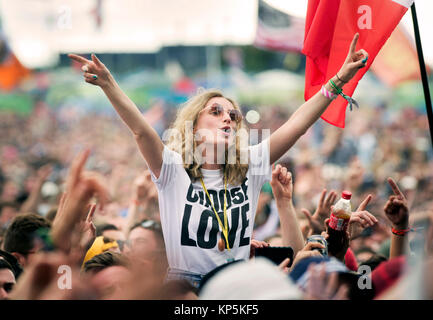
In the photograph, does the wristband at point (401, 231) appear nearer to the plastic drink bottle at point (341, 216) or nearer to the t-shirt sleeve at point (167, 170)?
the plastic drink bottle at point (341, 216)

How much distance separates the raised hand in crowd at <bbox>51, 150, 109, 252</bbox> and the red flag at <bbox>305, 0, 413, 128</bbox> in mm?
1634

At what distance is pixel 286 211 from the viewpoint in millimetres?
2641

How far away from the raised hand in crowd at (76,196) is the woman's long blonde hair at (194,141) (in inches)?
26.7

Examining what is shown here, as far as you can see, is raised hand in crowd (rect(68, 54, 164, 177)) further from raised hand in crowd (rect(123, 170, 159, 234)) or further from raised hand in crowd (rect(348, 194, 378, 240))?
raised hand in crowd (rect(123, 170, 159, 234))

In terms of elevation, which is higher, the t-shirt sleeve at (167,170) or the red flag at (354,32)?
the red flag at (354,32)

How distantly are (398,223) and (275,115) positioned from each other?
42.5 ft

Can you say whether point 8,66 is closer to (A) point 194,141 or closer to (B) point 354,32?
(A) point 194,141

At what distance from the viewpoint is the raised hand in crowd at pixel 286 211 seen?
264cm

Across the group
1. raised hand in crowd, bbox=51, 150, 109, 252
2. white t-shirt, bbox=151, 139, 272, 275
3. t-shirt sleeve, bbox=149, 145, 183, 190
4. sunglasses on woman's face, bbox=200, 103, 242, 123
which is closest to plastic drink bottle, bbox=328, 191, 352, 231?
white t-shirt, bbox=151, 139, 272, 275

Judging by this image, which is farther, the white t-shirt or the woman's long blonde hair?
the woman's long blonde hair

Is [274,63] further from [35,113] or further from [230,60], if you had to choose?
[35,113]

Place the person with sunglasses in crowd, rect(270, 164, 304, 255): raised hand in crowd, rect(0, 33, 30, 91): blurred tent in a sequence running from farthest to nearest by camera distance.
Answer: rect(0, 33, 30, 91): blurred tent
rect(270, 164, 304, 255): raised hand in crowd
the person with sunglasses in crowd

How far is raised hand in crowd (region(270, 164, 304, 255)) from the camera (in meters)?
2.64

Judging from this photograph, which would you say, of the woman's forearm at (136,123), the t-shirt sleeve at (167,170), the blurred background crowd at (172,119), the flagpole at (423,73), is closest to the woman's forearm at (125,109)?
the woman's forearm at (136,123)
